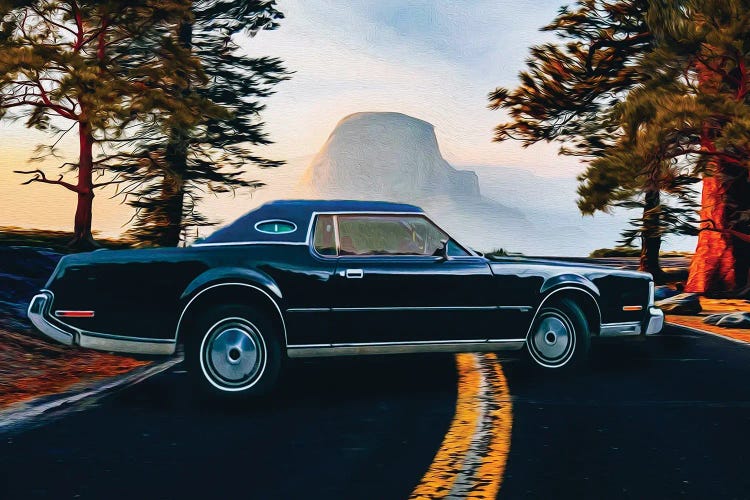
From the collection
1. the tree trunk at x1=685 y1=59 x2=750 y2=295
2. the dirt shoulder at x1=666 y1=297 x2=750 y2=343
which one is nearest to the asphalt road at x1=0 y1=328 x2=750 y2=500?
the dirt shoulder at x1=666 y1=297 x2=750 y2=343

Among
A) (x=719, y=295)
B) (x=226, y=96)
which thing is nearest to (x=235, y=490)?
(x=719, y=295)

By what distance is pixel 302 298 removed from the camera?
7816 millimetres

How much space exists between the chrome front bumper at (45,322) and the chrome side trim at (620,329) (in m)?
5.01

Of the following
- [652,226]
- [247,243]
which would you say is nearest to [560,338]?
[247,243]

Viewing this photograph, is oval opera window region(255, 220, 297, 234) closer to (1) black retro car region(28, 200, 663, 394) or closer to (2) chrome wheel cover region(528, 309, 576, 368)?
(1) black retro car region(28, 200, 663, 394)

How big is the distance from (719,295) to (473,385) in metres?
18.2

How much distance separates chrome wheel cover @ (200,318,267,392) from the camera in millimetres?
7617

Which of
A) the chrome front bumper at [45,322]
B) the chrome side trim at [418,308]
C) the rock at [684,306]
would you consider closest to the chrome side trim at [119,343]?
the chrome front bumper at [45,322]

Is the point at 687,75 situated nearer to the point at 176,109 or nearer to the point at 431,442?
the point at 176,109

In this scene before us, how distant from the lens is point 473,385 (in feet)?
27.5

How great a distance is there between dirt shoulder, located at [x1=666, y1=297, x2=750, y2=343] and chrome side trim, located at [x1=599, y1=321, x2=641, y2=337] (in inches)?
187

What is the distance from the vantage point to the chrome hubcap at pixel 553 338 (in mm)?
8953

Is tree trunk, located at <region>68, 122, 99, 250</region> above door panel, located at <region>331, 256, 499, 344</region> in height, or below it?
above

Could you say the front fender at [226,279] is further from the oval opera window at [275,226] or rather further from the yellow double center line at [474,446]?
the yellow double center line at [474,446]
